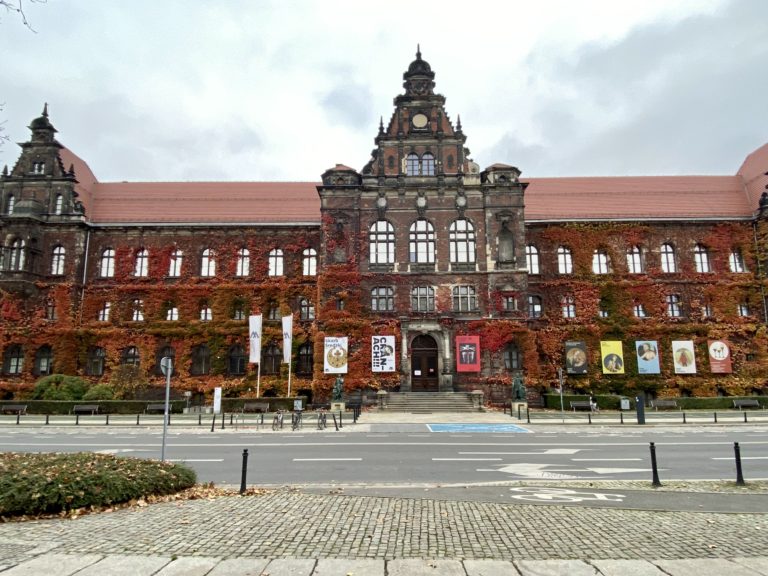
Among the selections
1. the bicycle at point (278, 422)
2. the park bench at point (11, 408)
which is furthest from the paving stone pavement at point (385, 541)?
the park bench at point (11, 408)

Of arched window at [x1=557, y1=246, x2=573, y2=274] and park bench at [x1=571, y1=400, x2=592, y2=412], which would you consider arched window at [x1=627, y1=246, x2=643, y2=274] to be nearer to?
arched window at [x1=557, y1=246, x2=573, y2=274]

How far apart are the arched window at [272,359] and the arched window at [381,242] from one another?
11.7 m

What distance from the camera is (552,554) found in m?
6.48

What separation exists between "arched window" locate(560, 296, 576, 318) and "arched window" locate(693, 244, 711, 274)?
1173 cm

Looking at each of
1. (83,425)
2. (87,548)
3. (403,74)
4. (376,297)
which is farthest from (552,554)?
(403,74)

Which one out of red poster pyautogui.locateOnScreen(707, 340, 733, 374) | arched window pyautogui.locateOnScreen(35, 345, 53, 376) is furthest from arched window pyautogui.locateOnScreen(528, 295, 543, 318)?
arched window pyautogui.locateOnScreen(35, 345, 53, 376)

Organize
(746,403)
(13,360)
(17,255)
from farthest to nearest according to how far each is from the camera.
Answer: (17,255), (13,360), (746,403)

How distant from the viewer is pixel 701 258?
143 feet

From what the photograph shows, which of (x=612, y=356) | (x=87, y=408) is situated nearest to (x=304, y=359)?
(x=87, y=408)

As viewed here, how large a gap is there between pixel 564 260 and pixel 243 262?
29.1 m

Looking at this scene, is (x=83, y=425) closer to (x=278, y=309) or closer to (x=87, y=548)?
(x=278, y=309)

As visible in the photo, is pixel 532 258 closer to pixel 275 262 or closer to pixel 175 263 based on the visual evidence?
pixel 275 262

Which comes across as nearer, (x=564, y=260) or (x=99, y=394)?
(x=99, y=394)

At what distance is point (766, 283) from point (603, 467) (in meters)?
39.3
